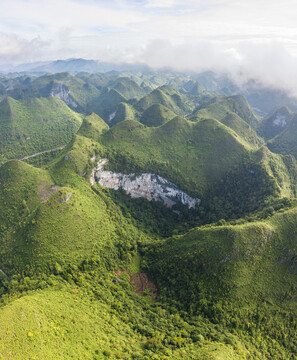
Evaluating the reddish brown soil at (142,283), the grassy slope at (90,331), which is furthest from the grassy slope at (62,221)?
the grassy slope at (90,331)

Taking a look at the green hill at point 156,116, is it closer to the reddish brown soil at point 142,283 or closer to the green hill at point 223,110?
the green hill at point 223,110

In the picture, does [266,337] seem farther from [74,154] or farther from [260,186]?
[74,154]

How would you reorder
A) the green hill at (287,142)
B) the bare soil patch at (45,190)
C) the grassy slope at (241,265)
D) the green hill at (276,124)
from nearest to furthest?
the grassy slope at (241,265) < the bare soil patch at (45,190) < the green hill at (287,142) < the green hill at (276,124)

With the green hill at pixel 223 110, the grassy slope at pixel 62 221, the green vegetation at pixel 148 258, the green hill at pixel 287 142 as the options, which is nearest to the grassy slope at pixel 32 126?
the green vegetation at pixel 148 258

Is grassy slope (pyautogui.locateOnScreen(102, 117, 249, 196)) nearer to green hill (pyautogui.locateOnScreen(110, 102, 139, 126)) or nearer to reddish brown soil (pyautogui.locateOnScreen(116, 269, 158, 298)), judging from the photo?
reddish brown soil (pyautogui.locateOnScreen(116, 269, 158, 298))

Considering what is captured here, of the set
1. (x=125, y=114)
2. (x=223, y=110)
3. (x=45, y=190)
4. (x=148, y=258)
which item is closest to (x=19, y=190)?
(x=45, y=190)

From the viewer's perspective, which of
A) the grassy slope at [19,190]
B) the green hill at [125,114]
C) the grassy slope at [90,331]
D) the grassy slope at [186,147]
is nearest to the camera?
the grassy slope at [90,331]

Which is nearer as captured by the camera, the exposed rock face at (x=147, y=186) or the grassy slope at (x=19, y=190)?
the grassy slope at (x=19, y=190)

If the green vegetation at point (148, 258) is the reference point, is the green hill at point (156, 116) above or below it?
above

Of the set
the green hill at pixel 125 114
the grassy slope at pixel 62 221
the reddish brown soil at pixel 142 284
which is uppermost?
the green hill at pixel 125 114

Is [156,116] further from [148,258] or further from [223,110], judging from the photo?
[148,258]
